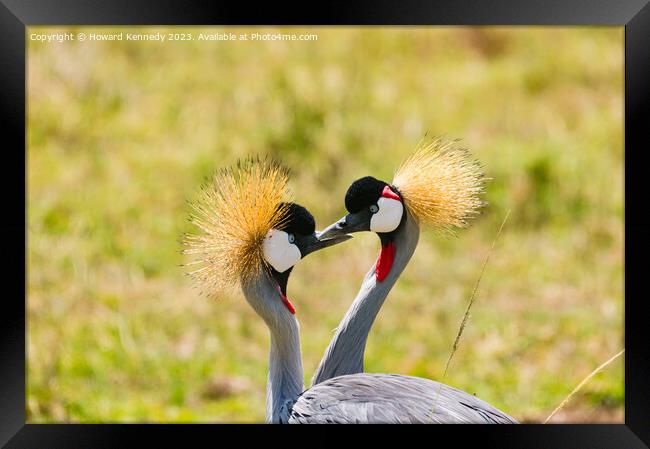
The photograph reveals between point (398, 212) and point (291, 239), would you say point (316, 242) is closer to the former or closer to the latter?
point (291, 239)

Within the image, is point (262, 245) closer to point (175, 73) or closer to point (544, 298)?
point (544, 298)

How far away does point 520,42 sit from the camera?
5.04m

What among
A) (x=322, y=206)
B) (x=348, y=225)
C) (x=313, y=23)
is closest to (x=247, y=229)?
(x=348, y=225)

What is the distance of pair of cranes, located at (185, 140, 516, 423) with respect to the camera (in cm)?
197

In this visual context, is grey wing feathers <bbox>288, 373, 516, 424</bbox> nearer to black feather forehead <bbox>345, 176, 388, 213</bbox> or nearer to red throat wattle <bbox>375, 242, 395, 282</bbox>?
red throat wattle <bbox>375, 242, 395, 282</bbox>

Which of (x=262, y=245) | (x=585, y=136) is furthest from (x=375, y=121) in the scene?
(x=262, y=245)

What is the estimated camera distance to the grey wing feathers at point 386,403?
1934 mm

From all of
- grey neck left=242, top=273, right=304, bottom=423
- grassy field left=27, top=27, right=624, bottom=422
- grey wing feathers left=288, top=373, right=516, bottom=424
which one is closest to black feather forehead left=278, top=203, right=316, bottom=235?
grey neck left=242, top=273, right=304, bottom=423

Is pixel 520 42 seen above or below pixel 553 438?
above

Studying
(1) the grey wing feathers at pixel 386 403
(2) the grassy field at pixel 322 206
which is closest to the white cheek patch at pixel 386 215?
(1) the grey wing feathers at pixel 386 403

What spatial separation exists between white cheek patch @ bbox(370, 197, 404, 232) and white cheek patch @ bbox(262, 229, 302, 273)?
146 millimetres

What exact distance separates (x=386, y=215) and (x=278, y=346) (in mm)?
298

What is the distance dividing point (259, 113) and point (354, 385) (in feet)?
8.19

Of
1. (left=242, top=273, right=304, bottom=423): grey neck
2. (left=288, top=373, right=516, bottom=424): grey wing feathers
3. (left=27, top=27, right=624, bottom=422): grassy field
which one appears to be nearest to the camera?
(left=288, top=373, right=516, bottom=424): grey wing feathers
